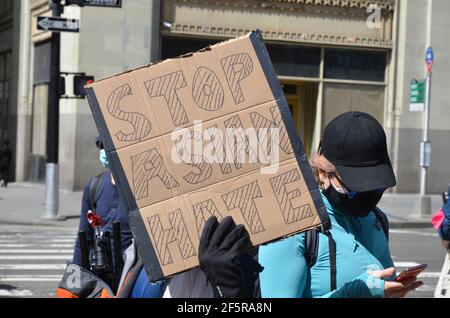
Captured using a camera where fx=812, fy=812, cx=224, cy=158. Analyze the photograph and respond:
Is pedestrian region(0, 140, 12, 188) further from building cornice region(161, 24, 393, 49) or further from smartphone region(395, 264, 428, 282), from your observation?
smartphone region(395, 264, 428, 282)

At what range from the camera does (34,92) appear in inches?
1104

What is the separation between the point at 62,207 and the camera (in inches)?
788

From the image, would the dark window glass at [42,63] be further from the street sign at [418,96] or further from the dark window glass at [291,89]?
the street sign at [418,96]

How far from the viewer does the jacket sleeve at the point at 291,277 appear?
284 centimetres

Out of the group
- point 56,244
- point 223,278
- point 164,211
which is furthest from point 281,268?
point 56,244

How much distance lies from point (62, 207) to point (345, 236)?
17.6m

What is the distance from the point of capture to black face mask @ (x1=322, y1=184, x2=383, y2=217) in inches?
119

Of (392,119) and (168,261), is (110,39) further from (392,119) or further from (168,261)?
(168,261)

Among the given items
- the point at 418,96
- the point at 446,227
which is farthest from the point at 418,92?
the point at 446,227

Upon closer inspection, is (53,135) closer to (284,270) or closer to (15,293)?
(15,293)

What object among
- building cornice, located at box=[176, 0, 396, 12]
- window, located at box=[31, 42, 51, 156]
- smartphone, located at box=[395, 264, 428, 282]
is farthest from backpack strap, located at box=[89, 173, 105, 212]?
window, located at box=[31, 42, 51, 156]

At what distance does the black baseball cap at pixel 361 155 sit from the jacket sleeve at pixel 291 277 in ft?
1.01

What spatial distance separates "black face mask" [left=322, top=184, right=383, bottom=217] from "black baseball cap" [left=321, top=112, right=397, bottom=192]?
0.07 metres
